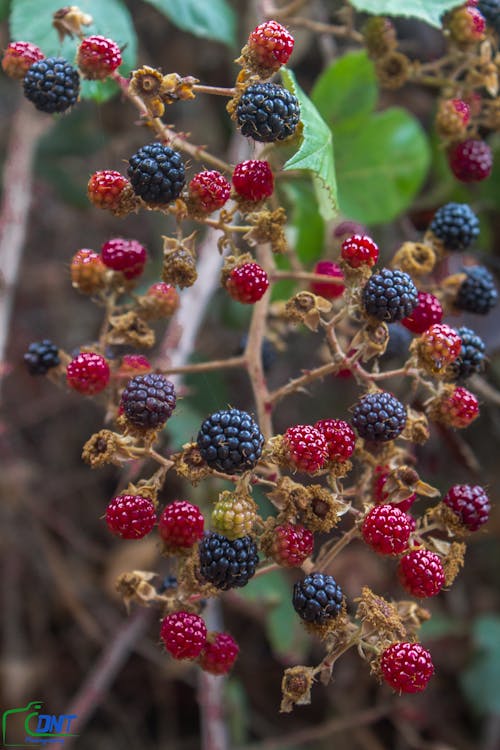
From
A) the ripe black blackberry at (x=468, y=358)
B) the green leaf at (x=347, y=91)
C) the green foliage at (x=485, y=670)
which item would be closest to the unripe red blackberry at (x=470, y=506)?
the ripe black blackberry at (x=468, y=358)

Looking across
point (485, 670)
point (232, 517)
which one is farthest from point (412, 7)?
point (485, 670)

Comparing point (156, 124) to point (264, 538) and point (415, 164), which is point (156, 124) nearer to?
point (264, 538)

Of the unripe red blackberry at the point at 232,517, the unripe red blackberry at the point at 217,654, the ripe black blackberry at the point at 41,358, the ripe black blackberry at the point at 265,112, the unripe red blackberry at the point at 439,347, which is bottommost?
the unripe red blackberry at the point at 217,654

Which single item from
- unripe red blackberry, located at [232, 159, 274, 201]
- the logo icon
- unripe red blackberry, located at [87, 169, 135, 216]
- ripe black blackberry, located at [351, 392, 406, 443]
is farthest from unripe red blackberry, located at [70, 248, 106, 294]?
the logo icon

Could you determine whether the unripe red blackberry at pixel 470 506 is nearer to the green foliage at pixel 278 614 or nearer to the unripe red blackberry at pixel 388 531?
the unripe red blackberry at pixel 388 531

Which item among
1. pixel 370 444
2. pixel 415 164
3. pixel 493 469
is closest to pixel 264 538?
pixel 370 444

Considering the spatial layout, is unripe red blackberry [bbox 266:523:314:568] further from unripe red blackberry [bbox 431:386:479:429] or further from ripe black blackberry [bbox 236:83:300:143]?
ripe black blackberry [bbox 236:83:300:143]
